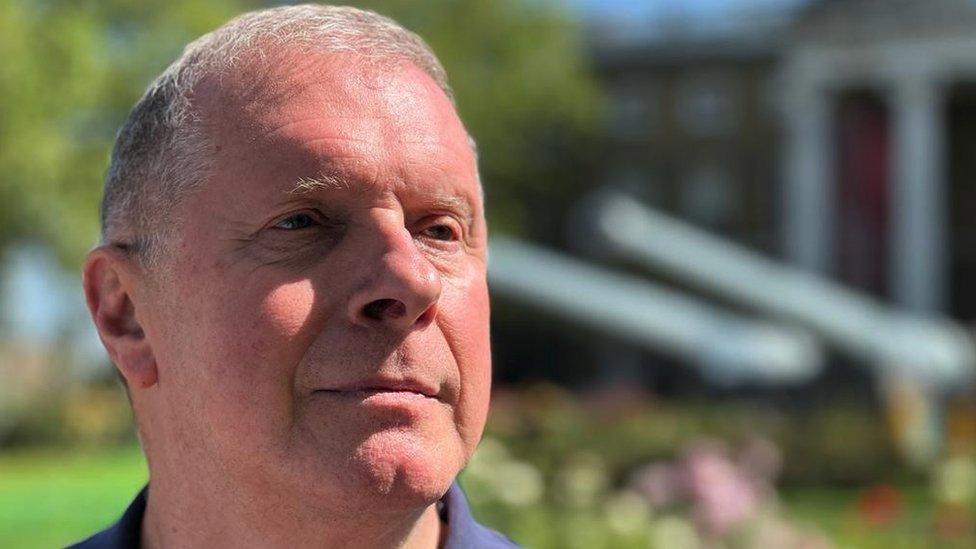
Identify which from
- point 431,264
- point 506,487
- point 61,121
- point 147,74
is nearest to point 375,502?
point 431,264

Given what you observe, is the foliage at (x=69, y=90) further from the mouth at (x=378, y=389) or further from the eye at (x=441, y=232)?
the mouth at (x=378, y=389)

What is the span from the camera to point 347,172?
4.92ft

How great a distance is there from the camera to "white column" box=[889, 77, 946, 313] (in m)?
39.5

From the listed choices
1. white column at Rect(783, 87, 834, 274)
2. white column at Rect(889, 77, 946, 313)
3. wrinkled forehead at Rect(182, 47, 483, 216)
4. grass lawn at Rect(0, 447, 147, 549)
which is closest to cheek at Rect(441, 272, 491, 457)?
wrinkled forehead at Rect(182, 47, 483, 216)

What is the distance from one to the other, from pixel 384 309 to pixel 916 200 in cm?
3960

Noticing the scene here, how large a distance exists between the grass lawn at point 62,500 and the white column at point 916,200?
28.7 meters

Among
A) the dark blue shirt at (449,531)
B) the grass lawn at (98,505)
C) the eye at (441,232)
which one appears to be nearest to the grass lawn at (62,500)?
the grass lawn at (98,505)

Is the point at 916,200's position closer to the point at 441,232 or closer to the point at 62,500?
the point at 62,500

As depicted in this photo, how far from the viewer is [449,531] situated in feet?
5.43

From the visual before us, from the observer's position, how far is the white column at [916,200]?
3953 centimetres

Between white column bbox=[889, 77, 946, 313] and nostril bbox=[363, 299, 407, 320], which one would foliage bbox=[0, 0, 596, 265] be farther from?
white column bbox=[889, 77, 946, 313]

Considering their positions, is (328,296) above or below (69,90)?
above

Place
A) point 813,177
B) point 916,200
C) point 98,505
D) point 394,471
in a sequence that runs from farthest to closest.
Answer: point 813,177 < point 916,200 < point 98,505 < point 394,471

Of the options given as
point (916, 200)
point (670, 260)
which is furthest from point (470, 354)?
point (916, 200)
